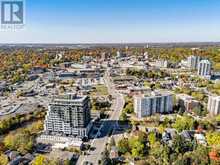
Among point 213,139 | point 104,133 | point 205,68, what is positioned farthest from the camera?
point 205,68

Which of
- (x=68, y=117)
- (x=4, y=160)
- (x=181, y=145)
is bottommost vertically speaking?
(x=4, y=160)

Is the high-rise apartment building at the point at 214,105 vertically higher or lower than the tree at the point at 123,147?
higher

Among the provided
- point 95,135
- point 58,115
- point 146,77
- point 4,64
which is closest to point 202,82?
point 146,77

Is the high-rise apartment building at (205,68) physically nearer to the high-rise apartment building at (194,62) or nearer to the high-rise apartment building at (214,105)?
the high-rise apartment building at (194,62)

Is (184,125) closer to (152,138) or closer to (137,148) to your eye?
(152,138)

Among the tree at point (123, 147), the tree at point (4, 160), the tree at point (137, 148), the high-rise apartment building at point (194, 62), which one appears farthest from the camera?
the high-rise apartment building at point (194, 62)

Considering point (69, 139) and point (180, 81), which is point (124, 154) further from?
point (180, 81)

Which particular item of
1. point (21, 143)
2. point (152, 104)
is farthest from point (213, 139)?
point (21, 143)

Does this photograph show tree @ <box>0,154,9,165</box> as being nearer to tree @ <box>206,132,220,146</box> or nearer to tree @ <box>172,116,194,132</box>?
tree @ <box>172,116,194,132</box>

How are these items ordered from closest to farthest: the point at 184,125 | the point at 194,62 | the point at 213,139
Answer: the point at 213,139
the point at 184,125
the point at 194,62

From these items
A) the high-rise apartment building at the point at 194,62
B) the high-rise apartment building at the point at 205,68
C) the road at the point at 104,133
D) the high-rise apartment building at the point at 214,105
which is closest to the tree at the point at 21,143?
the road at the point at 104,133

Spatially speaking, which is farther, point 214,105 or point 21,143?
point 214,105
